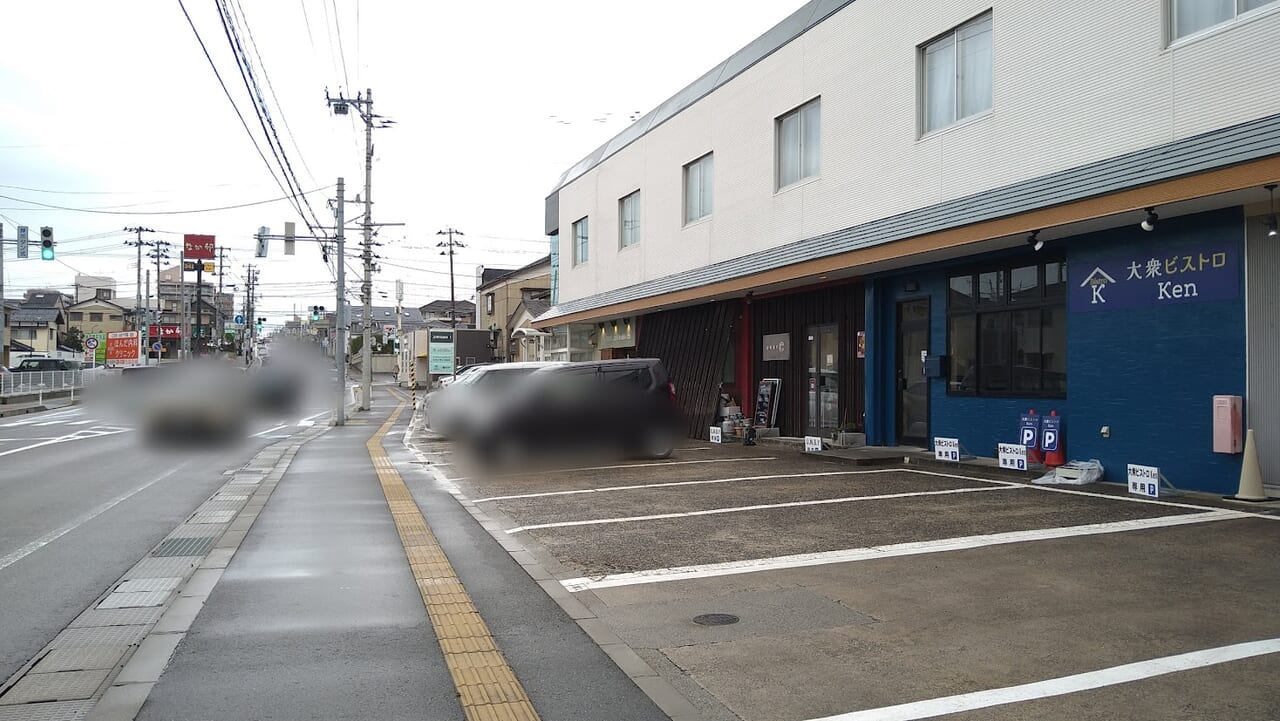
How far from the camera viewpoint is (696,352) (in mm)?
21391

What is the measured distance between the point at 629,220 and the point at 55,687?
2076 centimetres

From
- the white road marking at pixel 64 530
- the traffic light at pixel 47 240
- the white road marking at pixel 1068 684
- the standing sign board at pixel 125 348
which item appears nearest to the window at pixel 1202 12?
the white road marking at pixel 1068 684

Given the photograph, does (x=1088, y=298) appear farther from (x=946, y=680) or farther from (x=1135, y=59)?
(x=946, y=680)

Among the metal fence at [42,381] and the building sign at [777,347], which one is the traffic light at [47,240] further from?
the building sign at [777,347]

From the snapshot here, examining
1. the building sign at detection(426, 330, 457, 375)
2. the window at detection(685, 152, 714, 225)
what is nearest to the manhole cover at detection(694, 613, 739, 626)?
the window at detection(685, 152, 714, 225)

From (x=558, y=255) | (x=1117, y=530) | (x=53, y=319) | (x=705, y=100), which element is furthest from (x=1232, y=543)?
(x=53, y=319)

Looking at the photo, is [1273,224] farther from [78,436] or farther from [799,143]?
[78,436]

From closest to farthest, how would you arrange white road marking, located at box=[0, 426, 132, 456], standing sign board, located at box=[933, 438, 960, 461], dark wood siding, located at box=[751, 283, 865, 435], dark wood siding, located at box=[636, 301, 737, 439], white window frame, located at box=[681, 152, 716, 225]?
standing sign board, located at box=[933, 438, 960, 461], dark wood siding, located at box=[751, 283, 865, 435], white road marking, located at box=[0, 426, 132, 456], white window frame, located at box=[681, 152, 716, 225], dark wood siding, located at box=[636, 301, 737, 439]

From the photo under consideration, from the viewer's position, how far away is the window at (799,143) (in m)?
16.1

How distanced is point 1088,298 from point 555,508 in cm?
749

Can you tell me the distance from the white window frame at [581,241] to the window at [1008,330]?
1486cm

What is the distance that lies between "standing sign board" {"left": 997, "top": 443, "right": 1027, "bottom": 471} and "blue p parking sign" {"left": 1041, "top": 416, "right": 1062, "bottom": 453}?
0.28 m

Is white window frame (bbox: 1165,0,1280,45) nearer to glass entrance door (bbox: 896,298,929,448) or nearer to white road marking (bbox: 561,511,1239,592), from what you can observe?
white road marking (bbox: 561,511,1239,592)

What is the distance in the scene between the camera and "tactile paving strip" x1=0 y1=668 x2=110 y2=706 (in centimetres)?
418
